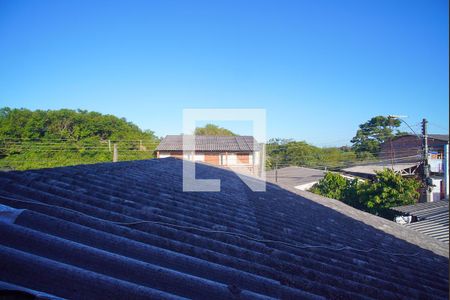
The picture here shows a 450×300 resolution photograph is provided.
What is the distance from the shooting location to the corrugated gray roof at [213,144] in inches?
960

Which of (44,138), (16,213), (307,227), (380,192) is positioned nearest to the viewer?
A: (16,213)

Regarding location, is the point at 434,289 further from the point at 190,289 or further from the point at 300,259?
the point at 190,289

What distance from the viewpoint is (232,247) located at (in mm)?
2342

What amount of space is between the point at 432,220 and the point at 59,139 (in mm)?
24286

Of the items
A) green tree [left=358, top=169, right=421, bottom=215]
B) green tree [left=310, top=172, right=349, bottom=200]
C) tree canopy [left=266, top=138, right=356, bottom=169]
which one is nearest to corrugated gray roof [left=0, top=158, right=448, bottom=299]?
green tree [left=358, top=169, right=421, bottom=215]

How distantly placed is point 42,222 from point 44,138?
24.7m

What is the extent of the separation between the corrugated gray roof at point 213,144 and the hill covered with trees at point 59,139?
1.87m

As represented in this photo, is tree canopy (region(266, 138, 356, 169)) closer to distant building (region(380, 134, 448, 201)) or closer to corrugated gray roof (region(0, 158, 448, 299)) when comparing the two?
distant building (region(380, 134, 448, 201))

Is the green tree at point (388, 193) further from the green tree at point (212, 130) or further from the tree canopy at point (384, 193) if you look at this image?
the green tree at point (212, 130)

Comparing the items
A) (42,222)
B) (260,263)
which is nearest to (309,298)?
(260,263)

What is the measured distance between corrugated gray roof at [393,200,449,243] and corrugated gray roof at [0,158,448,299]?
588cm

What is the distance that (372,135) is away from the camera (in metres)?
39.8

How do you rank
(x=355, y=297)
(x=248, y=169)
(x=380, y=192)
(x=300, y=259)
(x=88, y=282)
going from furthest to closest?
(x=248, y=169) → (x=380, y=192) → (x=300, y=259) → (x=355, y=297) → (x=88, y=282)

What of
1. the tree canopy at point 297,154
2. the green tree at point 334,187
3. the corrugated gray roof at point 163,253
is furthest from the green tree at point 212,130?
the corrugated gray roof at point 163,253
